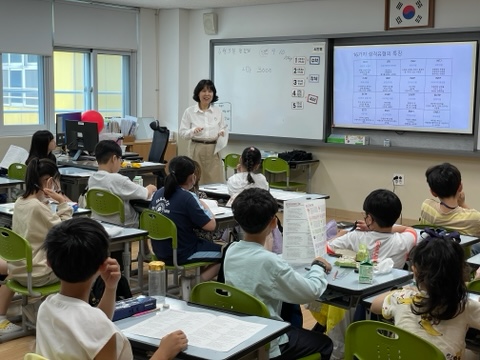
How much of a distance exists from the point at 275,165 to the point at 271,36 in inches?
73.9

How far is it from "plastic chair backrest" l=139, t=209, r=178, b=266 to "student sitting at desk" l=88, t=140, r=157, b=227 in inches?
28.7

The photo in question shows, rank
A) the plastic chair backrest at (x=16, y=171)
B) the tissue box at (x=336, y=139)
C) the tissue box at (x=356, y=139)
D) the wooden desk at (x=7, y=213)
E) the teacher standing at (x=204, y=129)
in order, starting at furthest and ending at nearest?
1. the tissue box at (x=336, y=139)
2. the tissue box at (x=356, y=139)
3. the teacher standing at (x=204, y=129)
4. the plastic chair backrest at (x=16, y=171)
5. the wooden desk at (x=7, y=213)

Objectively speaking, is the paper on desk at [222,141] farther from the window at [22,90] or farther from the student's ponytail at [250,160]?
the window at [22,90]

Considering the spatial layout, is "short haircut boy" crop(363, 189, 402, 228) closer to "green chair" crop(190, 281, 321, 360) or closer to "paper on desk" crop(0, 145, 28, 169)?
"green chair" crop(190, 281, 321, 360)

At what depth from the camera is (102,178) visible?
5.38 m

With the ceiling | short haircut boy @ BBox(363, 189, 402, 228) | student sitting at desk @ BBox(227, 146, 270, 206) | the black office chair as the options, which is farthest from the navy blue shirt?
the ceiling

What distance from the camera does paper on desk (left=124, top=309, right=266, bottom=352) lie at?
222 centimetres

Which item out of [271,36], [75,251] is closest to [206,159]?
[271,36]

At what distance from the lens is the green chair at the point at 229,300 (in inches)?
99.3

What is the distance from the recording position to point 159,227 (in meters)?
4.50

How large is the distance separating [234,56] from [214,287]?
702cm

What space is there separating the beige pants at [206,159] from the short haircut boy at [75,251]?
221 inches

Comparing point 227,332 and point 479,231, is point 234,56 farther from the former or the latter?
point 227,332

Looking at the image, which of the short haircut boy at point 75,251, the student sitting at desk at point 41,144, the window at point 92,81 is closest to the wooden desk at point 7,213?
the student sitting at desk at point 41,144
